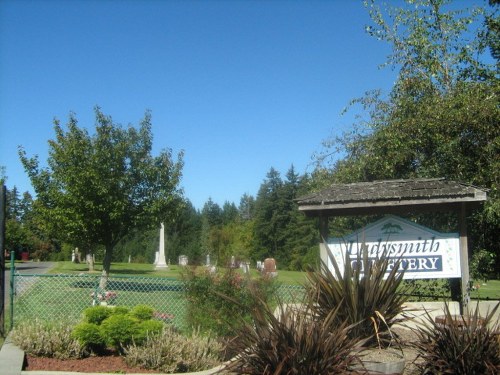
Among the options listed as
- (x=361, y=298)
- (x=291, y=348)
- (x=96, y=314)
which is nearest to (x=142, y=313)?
(x=96, y=314)

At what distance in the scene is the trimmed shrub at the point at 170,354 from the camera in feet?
22.6

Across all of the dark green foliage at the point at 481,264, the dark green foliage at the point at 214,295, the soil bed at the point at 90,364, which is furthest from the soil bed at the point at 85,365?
the dark green foliage at the point at 481,264

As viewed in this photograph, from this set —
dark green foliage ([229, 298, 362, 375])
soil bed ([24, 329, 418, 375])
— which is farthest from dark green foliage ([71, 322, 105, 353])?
dark green foliage ([229, 298, 362, 375])

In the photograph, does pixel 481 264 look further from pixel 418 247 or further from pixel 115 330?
pixel 115 330

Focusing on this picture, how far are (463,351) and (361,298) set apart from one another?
124cm

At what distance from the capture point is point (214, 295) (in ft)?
27.7

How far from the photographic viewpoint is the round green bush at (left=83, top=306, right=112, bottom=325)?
7.47 meters

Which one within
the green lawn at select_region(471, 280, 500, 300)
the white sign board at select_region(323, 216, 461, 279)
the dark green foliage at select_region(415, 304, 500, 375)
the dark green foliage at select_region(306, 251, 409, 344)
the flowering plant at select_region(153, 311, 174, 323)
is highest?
the white sign board at select_region(323, 216, 461, 279)

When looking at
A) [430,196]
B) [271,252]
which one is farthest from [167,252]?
[430,196]

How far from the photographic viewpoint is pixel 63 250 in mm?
59375

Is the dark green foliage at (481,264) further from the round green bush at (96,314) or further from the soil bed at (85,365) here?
the round green bush at (96,314)

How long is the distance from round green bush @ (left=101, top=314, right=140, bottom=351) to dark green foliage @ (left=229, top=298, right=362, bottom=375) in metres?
2.49

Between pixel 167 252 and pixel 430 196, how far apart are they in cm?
4324

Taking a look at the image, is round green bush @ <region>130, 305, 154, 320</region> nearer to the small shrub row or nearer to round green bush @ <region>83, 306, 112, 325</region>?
the small shrub row
